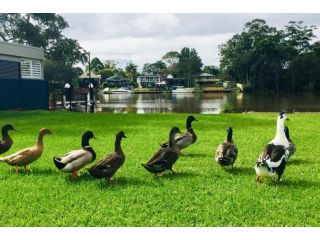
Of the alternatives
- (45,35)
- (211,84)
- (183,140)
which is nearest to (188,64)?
(211,84)

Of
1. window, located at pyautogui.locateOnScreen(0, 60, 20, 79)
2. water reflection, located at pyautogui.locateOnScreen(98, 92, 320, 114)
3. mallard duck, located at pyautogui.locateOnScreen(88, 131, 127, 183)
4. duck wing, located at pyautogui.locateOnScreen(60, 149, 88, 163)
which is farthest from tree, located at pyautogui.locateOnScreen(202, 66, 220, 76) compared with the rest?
mallard duck, located at pyautogui.locateOnScreen(88, 131, 127, 183)

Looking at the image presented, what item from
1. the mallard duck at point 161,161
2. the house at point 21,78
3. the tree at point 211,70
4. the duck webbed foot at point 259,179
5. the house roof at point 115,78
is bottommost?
the duck webbed foot at point 259,179

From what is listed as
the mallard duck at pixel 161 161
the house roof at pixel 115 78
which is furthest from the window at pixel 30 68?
the house roof at pixel 115 78

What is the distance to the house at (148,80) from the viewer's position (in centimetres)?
11570

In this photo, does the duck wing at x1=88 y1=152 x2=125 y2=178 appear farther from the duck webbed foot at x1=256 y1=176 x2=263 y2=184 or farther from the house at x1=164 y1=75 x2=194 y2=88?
the house at x1=164 y1=75 x2=194 y2=88

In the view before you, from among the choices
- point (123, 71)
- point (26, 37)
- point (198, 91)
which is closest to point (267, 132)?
point (26, 37)

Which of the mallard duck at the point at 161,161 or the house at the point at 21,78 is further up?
the house at the point at 21,78

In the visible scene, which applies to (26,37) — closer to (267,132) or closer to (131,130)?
(131,130)

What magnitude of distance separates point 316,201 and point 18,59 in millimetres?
28144

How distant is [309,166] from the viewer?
28.3ft

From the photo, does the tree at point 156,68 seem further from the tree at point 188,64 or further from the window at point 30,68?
the window at point 30,68

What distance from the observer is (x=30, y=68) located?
31.7 m

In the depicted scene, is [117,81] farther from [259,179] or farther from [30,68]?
[259,179]

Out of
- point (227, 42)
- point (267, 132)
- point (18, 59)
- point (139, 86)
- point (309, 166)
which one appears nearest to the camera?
point (309, 166)
